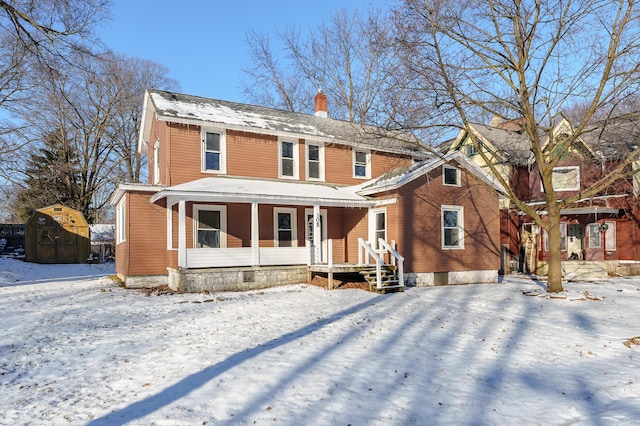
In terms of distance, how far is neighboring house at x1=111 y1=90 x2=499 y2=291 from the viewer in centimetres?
1425

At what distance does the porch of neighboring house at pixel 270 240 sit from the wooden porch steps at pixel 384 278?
0.11ft

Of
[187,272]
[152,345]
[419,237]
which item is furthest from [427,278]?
[152,345]

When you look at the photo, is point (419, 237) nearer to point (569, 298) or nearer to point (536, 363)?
point (569, 298)

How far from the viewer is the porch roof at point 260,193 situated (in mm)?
13234

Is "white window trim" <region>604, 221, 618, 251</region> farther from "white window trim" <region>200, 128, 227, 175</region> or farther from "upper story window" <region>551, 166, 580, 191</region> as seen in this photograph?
"white window trim" <region>200, 128, 227, 175</region>

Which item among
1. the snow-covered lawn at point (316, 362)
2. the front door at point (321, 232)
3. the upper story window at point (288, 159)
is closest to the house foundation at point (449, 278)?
the front door at point (321, 232)

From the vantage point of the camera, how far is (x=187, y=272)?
13.2m

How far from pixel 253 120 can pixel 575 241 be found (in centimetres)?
1842

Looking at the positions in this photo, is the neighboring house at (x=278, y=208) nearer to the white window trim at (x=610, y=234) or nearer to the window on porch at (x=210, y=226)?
the window on porch at (x=210, y=226)

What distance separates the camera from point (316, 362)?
20.9 ft

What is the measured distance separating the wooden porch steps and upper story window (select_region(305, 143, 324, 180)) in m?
5.18

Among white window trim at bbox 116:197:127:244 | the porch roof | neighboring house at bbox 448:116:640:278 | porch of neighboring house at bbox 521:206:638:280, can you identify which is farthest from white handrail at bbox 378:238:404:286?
porch of neighboring house at bbox 521:206:638:280

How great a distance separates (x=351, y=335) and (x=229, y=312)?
3319 millimetres

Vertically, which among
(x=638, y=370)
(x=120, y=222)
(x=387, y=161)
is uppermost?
(x=387, y=161)
